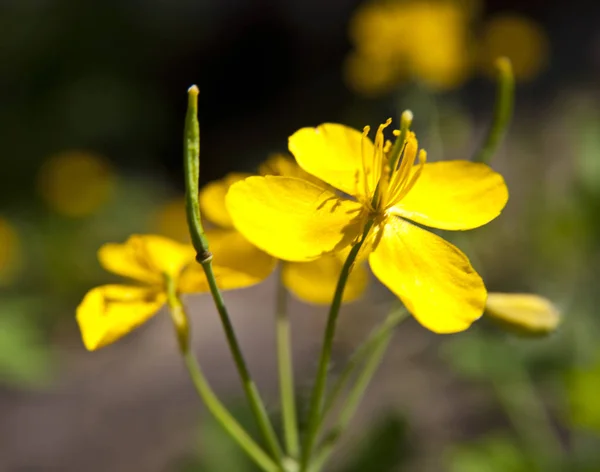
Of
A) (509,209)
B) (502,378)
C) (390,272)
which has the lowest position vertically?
(509,209)

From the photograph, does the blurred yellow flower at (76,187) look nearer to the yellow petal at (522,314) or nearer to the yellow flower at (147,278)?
the yellow flower at (147,278)

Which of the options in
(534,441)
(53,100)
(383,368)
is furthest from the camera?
(53,100)

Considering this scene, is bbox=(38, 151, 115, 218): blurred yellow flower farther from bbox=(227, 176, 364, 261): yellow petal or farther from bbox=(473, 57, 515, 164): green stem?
bbox=(227, 176, 364, 261): yellow petal

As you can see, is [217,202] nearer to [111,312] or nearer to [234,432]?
[111,312]

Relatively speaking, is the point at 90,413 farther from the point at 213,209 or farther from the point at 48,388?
the point at 213,209

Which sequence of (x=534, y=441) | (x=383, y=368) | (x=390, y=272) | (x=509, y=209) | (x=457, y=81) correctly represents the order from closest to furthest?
(x=390, y=272) < (x=534, y=441) < (x=457, y=81) < (x=383, y=368) < (x=509, y=209)

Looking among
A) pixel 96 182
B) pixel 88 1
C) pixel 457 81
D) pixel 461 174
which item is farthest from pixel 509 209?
pixel 88 1

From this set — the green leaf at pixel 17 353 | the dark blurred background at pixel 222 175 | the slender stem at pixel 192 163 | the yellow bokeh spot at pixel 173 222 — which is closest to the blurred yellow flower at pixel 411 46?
the dark blurred background at pixel 222 175

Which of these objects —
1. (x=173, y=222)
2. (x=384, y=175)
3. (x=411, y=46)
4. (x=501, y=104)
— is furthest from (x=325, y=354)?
(x=173, y=222)
